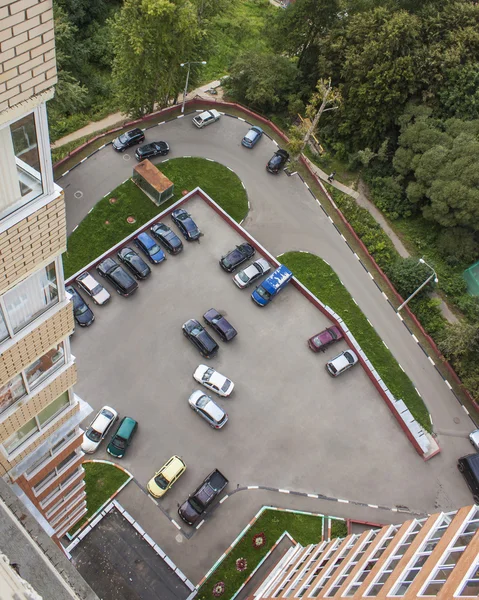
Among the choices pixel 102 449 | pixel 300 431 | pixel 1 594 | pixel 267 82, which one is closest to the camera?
pixel 1 594

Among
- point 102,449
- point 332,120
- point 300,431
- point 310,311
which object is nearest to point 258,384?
point 300,431

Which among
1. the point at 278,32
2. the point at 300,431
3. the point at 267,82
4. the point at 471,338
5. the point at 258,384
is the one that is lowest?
the point at 471,338

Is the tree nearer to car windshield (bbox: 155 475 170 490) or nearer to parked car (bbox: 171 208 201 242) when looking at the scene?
parked car (bbox: 171 208 201 242)

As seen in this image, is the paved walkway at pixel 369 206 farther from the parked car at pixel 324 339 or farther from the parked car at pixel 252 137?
the parked car at pixel 324 339

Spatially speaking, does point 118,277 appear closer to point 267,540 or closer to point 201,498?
point 201,498

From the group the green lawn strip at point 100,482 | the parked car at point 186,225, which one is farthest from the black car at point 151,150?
the green lawn strip at point 100,482

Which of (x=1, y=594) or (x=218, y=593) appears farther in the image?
(x=218, y=593)

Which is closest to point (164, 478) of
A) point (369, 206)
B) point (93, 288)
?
point (93, 288)

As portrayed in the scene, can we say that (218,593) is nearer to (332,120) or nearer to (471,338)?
(471,338)

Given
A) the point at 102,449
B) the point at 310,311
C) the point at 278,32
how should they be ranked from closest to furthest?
the point at 102,449 < the point at 310,311 < the point at 278,32
